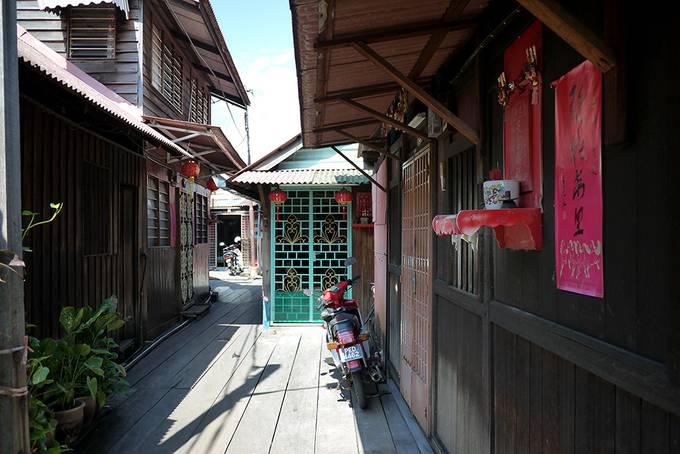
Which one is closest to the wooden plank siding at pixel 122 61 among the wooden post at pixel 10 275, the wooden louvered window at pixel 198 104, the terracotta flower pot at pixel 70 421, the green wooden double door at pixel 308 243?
the green wooden double door at pixel 308 243

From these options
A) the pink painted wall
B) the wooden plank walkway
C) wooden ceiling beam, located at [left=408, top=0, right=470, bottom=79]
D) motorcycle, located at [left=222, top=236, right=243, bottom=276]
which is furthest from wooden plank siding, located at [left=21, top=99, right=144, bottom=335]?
motorcycle, located at [left=222, top=236, right=243, bottom=276]

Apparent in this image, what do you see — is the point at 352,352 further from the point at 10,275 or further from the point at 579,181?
the point at 579,181

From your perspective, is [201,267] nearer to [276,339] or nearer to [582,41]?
[276,339]

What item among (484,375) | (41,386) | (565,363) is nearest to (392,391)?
(484,375)

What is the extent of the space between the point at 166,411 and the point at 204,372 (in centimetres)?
140

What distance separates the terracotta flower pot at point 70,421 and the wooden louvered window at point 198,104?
9.30m

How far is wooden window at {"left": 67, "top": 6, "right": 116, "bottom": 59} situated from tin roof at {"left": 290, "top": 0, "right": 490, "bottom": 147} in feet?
20.2

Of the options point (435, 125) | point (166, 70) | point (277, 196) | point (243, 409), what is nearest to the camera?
point (435, 125)

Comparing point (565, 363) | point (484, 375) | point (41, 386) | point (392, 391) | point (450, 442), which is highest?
point (565, 363)

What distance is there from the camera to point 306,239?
9.09 meters

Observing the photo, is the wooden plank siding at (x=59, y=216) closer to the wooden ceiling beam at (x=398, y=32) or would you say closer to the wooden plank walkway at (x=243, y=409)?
the wooden plank walkway at (x=243, y=409)

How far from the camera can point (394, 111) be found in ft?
14.9

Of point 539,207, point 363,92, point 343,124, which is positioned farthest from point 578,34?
point 343,124

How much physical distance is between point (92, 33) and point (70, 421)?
7.29m
